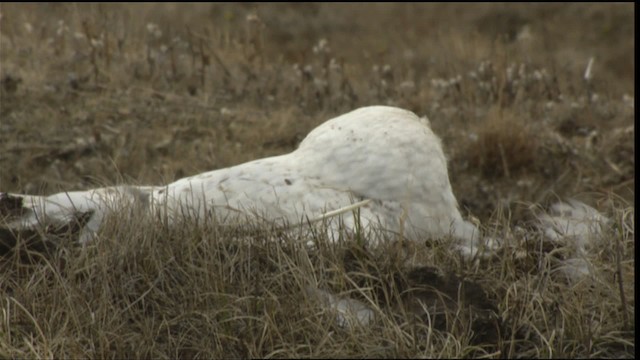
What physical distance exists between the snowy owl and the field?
8.1 inches

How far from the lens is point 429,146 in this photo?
443cm

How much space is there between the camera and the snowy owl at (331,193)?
13.7 ft

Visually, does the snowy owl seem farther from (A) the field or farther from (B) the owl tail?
(A) the field

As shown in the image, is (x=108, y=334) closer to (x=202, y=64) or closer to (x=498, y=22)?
(x=202, y=64)

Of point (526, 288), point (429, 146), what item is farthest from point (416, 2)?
point (526, 288)

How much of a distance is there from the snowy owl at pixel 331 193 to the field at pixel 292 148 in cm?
21

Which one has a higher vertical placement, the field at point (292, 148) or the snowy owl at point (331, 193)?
the snowy owl at point (331, 193)

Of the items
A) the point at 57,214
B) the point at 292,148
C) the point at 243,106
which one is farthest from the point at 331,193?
the point at 243,106

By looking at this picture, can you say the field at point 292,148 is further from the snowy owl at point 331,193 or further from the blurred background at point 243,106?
the snowy owl at point 331,193

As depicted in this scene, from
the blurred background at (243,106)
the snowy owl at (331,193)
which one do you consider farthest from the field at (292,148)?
the snowy owl at (331,193)

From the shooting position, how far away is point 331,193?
14.2 ft

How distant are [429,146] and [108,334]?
1600mm

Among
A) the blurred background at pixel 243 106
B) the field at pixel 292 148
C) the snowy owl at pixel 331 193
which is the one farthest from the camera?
the blurred background at pixel 243 106

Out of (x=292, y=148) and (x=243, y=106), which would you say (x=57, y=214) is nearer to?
(x=292, y=148)
